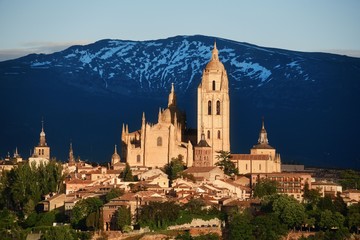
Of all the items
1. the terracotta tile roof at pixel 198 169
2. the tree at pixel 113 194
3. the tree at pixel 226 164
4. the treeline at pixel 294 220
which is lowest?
the treeline at pixel 294 220

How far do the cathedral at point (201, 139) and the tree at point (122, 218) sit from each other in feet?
52.6

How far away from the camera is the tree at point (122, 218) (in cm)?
6138

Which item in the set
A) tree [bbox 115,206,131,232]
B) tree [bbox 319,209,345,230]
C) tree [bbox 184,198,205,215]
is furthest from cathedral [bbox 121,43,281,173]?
tree [bbox 319,209,345,230]

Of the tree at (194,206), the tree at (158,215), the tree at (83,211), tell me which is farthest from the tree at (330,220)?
the tree at (83,211)

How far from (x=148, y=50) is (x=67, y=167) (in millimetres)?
67917

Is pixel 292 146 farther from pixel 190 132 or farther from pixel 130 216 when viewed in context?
pixel 130 216

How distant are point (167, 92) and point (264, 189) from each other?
68.5m

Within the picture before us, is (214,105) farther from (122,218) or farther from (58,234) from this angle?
(58,234)

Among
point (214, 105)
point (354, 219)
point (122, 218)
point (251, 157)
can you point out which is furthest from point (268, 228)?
point (214, 105)

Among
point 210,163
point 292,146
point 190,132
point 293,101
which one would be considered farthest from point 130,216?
point 293,101

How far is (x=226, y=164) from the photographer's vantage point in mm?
77375

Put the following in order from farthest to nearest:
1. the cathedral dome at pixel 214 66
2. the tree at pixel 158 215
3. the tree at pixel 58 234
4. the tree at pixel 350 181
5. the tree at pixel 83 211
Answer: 1. the cathedral dome at pixel 214 66
2. the tree at pixel 350 181
3. the tree at pixel 83 211
4. the tree at pixel 158 215
5. the tree at pixel 58 234

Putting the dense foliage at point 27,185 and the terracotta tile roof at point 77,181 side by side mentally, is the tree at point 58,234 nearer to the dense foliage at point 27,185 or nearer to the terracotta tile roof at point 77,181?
the dense foliage at point 27,185

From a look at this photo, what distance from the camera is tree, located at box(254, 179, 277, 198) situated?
69.0 m
